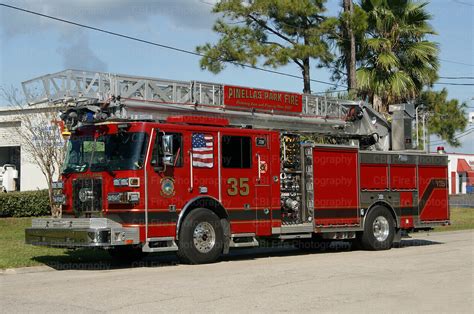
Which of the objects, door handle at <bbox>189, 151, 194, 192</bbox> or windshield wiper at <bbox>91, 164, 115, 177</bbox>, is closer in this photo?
windshield wiper at <bbox>91, 164, 115, 177</bbox>

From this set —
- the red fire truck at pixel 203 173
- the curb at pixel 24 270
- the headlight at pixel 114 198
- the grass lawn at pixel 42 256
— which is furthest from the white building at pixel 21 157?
the headlight at pixel 114 198

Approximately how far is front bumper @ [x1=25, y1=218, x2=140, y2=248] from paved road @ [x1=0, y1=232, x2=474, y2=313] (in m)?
0.54

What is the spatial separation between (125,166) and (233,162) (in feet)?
7.73

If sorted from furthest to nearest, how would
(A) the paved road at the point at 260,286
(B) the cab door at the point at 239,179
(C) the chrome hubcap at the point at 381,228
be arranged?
(C) the chrome hubcap at the point at 381,228 < (B) the cab door at the point at 239,179 < (A) the paved road at the point at 260,286

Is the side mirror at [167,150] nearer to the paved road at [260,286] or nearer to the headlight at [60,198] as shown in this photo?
the paved road at [260,286]

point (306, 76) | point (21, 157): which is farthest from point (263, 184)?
point (21, 157)

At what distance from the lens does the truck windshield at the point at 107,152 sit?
482 inches

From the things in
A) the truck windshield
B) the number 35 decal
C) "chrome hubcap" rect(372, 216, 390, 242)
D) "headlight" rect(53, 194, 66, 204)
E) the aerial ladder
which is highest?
the aerial ladder

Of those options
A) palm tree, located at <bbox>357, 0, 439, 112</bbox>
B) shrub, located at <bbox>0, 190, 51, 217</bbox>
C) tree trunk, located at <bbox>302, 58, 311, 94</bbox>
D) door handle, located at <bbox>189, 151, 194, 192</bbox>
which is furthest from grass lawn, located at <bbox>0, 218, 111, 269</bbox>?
palm tree, located at <bbox>357, 0, 439, 112</bbox>

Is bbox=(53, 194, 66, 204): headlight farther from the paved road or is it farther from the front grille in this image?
the paved road

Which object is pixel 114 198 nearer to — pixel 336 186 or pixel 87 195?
pixel 87 195

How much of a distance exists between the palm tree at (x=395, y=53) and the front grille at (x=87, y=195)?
13012 mm

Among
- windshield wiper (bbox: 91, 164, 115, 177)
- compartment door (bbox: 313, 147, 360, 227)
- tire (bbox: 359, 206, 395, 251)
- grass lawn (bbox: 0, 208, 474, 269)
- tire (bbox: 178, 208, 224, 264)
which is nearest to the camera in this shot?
windshield wiper (bbox: 91, 164, 115, 177)

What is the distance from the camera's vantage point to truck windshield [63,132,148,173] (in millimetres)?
12242
